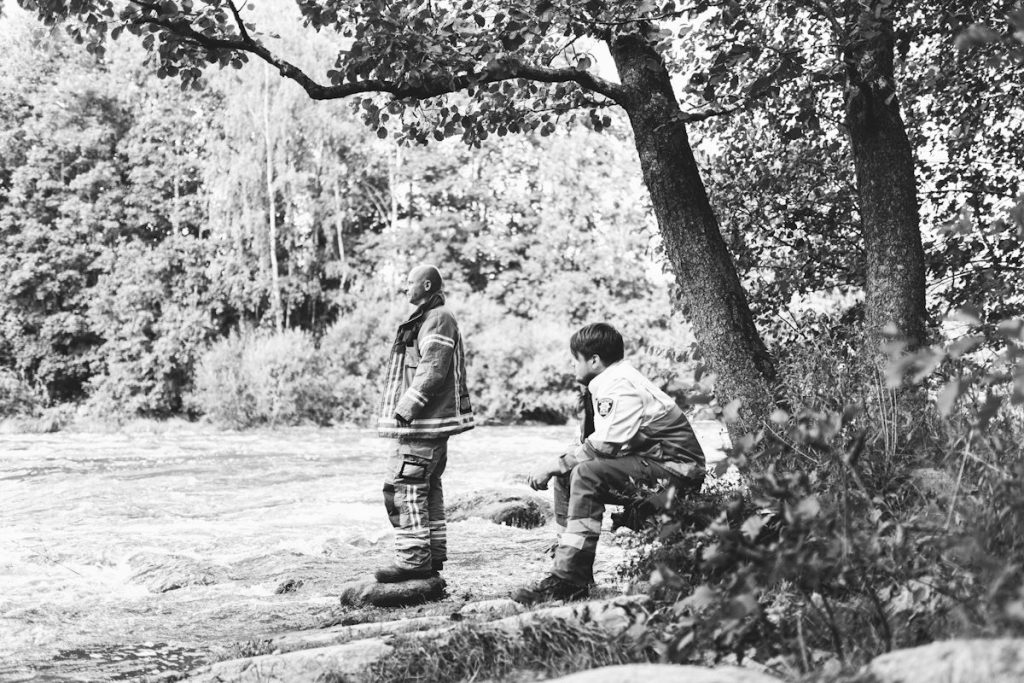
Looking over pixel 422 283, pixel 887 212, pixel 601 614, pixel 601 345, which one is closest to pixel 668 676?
pixel 601 614

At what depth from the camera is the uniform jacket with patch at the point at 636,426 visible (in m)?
5.06

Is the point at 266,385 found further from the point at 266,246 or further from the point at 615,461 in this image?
the point at 615,461

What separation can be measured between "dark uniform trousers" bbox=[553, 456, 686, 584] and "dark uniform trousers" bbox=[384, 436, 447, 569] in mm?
1300

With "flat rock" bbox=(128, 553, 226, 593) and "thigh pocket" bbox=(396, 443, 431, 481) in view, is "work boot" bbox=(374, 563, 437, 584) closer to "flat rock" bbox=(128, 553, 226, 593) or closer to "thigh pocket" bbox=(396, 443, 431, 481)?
"thigh pocket" bbox=(396, 443, 431, 481)

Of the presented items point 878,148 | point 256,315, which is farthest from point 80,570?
point 256,315

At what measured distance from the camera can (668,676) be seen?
2371 millimetres

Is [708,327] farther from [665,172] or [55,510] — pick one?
[55,510]

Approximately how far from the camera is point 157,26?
6941 mm

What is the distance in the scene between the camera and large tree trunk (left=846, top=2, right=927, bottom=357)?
22.0 feet

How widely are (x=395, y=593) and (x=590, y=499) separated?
158 cm

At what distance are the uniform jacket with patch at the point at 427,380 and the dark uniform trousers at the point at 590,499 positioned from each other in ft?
4.21

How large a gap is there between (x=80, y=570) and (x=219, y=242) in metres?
27.7

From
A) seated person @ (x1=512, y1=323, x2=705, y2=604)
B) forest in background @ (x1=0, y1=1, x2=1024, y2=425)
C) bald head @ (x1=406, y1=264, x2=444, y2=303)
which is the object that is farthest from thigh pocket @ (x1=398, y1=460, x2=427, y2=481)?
forest in background @ (x1=0, y1=1, x2=1024, y2=425)

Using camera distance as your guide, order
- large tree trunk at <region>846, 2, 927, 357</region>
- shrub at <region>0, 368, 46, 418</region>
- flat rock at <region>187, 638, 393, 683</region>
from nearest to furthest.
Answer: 1. flat rock at <region>187, 638, 393, 683</region>
2. large tree trunk at <region>846, 2, 927, 357</region>
3. shrub at <region>0, 368, 46, 418</region>
